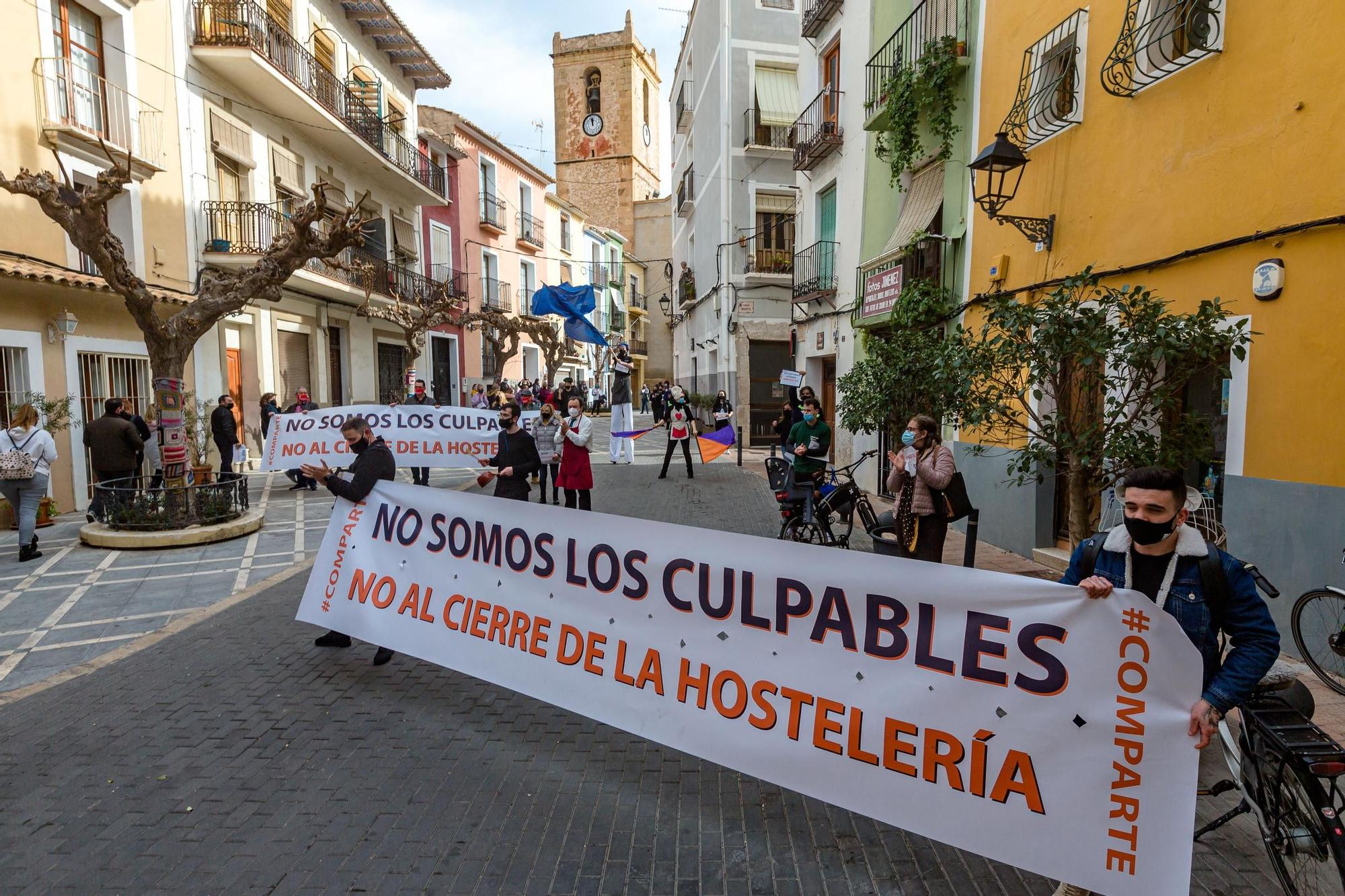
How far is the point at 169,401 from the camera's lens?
9.33 m

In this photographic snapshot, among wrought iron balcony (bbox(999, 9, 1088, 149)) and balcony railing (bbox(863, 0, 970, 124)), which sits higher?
balcony railing (bbox(863, 0, 970, 124))

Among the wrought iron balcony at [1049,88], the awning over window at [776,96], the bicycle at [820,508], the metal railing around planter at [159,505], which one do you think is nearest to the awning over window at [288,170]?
the metal railing around planter at [159,505]

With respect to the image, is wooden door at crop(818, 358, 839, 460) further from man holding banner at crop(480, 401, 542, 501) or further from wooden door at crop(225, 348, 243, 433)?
wooden door at crop(225, 348, 243, 433)

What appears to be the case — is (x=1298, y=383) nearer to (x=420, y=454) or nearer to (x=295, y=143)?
(x=420, y=454)

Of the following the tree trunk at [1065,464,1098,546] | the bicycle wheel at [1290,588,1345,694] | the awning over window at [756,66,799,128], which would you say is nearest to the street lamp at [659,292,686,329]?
the awning over window at [756,66,799,128]

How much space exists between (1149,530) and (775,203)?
21691 millimetres

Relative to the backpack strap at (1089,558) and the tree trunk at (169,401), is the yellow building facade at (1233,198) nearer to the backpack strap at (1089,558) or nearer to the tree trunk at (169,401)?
the backpack strap at (1089,558)

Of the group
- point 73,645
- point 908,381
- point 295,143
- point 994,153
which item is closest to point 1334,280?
point 994,153

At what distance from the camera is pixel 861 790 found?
2.93 metres

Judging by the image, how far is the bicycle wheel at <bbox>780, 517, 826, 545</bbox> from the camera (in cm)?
800

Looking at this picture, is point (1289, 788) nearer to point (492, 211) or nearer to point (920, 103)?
point (920, 103)

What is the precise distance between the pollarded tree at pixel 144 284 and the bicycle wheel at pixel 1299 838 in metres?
9.84

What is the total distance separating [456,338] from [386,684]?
25560mm

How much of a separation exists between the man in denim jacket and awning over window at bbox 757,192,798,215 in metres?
21.3
